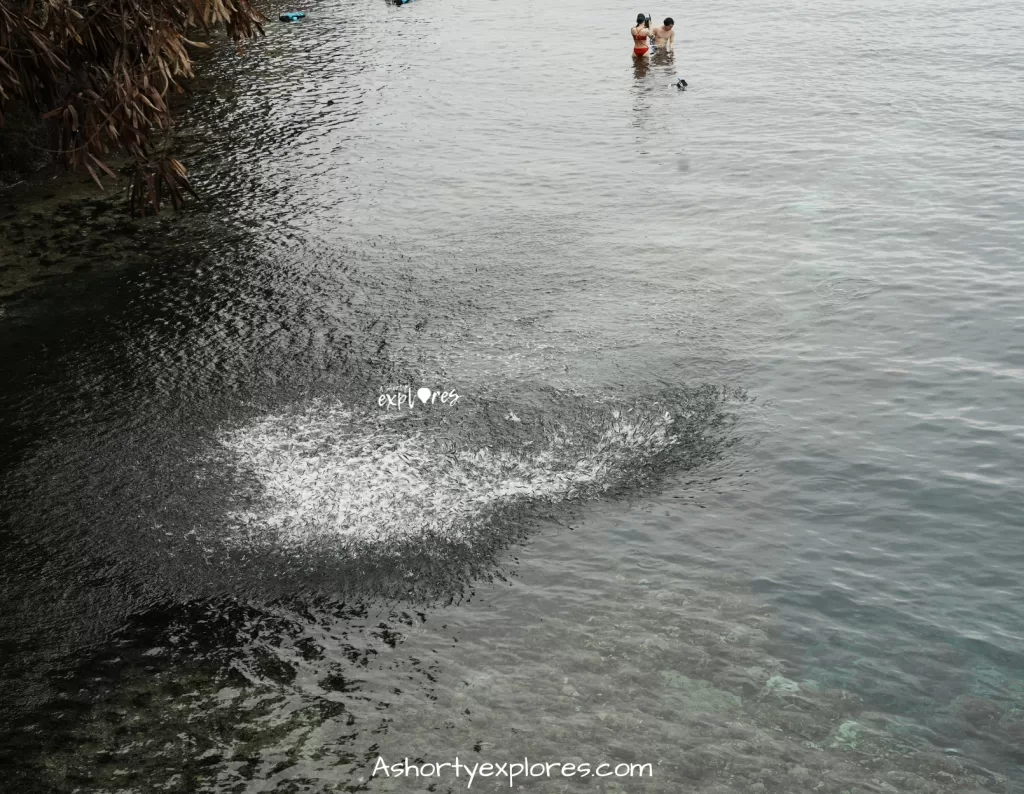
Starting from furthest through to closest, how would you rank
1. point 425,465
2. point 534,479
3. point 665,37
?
1. point 665,37
2. point 425,465
3. point 534,479

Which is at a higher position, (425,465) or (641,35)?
(641,35)

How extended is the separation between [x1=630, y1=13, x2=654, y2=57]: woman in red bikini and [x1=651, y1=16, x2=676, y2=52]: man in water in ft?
0.98

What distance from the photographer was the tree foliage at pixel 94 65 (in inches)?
562

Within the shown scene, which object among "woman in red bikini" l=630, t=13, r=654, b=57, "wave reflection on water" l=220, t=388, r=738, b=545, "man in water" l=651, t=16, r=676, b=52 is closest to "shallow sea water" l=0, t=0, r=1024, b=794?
"wave reflection on water" l=220, t=388, r=738, b=545

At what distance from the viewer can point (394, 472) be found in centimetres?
1395

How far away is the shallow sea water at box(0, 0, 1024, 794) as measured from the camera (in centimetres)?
1046

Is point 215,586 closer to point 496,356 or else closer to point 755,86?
point 496,356

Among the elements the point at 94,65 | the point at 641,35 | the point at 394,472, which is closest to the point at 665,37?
the point at 641,35

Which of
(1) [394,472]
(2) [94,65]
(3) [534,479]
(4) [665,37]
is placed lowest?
(3) [534,479]

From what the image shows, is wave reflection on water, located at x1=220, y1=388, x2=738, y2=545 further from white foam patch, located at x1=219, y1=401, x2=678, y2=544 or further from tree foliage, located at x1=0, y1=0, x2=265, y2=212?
tree foliage, located at x1=0, y1=0, x2=265, y2=212

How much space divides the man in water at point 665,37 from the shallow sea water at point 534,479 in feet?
33.1

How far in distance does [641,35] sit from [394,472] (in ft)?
81.8

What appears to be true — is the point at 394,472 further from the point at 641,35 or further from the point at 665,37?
the point at 665,37

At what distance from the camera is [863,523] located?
45.1 feet
